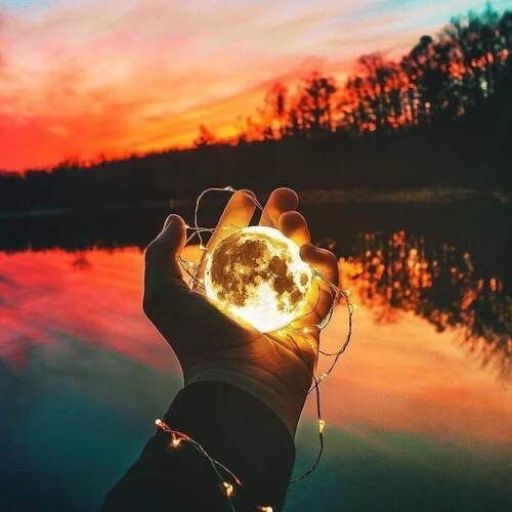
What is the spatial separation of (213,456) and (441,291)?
11742 millimetres

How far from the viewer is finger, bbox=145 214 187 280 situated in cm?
290

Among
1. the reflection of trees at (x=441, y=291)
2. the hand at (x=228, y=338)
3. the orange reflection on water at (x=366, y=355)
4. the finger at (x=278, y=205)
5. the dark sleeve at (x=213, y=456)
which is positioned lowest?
the reflection of trees at (x=441, y=291)

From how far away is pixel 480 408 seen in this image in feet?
22.8

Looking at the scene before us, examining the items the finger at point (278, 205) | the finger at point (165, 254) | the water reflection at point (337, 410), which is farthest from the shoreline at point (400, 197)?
the finger at point (165, 254)

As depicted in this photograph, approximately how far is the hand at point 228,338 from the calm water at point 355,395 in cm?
271

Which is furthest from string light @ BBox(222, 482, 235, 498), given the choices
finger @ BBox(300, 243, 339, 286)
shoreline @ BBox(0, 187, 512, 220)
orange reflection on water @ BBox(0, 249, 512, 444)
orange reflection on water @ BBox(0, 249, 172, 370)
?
shoreline @ BBox(0, 187, 512, 220)

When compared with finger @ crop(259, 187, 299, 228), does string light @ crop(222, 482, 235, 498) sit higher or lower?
lower

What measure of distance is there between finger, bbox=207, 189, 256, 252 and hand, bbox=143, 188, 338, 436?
14cm

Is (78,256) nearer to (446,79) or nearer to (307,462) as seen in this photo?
(307,462)

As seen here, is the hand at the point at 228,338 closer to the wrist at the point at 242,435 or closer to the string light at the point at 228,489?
the wrist at the point at 242,435

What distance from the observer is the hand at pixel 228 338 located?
2.59 metres

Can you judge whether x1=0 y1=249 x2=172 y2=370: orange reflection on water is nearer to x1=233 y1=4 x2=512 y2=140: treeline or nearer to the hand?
the hand

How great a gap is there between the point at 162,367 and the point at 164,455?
7324 mm

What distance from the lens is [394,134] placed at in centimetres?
5453
